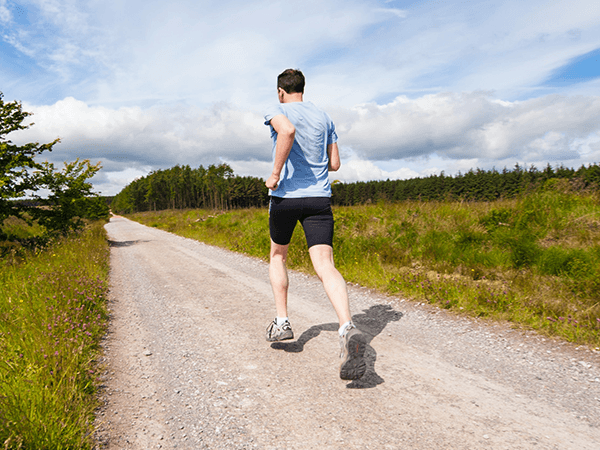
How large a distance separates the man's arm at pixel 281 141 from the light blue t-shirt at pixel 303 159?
0.07 meters

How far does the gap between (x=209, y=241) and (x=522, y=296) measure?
38.3 feet

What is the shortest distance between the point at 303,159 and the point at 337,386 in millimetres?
1792

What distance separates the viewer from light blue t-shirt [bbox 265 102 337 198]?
279 centimetres

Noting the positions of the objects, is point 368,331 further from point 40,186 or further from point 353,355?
point 40,186

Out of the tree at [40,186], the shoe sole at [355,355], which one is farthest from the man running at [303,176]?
the tree at [40,186]

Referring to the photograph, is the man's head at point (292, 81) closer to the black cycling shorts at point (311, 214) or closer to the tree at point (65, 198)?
the black cycling shorts at point (311, 214)

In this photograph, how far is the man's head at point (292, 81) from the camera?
9.71 feet

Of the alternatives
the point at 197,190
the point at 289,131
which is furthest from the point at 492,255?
the point at 197,190

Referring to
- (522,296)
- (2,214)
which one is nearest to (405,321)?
(522,296)

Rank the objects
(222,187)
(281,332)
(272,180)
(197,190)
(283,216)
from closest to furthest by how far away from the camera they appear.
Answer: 1. (272,180)
2. (283,216)
3. (281,332)
4. (222,187)
5. (197,190)

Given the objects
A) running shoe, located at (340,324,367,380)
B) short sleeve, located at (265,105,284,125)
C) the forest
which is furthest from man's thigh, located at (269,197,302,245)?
the forest

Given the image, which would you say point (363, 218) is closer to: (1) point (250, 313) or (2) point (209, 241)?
(1) point (250, 313)

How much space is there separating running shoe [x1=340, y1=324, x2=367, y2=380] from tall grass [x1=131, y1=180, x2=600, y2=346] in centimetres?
240

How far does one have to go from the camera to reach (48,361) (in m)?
2.62
